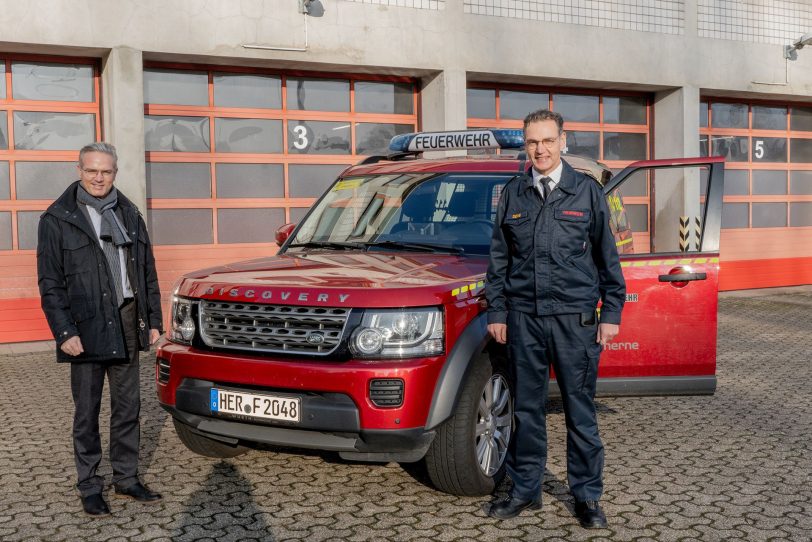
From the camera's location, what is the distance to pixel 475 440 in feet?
14.5

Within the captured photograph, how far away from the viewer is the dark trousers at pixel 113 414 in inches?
177

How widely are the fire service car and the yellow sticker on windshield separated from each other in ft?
0.39

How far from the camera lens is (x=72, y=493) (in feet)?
15.8

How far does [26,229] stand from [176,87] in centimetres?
241

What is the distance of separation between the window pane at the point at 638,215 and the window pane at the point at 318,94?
5.09 meters

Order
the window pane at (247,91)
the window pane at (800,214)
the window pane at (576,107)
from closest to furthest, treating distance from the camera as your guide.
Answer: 1. the window pane at (247,91)
2. the window pane at (576,107)
3. the window pane at (800,214)

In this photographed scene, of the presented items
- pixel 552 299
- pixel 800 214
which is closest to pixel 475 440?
pixel 552 299

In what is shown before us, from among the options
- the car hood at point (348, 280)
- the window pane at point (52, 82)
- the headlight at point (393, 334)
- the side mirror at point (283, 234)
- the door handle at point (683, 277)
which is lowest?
the headlight at point (393, 334)

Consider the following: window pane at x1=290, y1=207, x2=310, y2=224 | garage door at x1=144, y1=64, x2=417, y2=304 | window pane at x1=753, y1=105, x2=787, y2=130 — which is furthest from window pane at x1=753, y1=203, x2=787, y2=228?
window pane at x1=290, y1=207, x2=310, y2=224

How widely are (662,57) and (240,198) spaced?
22.3 feet

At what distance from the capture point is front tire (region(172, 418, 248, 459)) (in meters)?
5.13

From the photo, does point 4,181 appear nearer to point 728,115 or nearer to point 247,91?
point 247,91

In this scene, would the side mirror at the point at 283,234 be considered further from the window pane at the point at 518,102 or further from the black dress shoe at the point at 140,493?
the window pane at the point at 518,102

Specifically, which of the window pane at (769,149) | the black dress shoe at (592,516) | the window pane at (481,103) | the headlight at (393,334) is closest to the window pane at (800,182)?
the window pane at (769,149)
